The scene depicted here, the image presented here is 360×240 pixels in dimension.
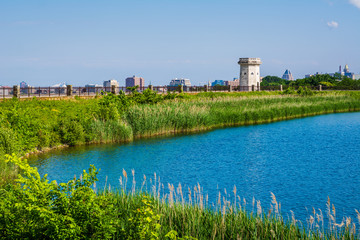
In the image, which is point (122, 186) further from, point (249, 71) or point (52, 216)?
point (249, 71)

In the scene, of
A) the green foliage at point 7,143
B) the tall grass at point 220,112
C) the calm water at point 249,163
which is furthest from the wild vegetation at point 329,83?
the green foliage at point 7,143

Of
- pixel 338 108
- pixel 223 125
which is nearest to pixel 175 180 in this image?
pixel 223 125

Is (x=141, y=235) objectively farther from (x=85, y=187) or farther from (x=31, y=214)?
(x=31, y=214)

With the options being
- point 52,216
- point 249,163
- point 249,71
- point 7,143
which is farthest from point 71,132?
point 249,71

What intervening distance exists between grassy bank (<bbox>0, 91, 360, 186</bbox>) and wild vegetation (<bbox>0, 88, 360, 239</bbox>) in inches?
2.1

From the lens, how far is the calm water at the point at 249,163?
1295cm

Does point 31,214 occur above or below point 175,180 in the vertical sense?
above

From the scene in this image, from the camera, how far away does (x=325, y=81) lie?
243 feet

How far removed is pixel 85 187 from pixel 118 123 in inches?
690

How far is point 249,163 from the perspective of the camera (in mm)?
17641

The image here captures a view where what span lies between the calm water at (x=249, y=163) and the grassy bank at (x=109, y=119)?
3.55ft

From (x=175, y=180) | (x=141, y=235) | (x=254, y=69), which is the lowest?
(x=175, y=180)

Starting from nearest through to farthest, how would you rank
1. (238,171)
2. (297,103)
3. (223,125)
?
(238,171)
(223,125)
(297,103)

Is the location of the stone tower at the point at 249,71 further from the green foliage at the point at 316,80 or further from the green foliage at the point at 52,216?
the green foliage at the point at 52,216
